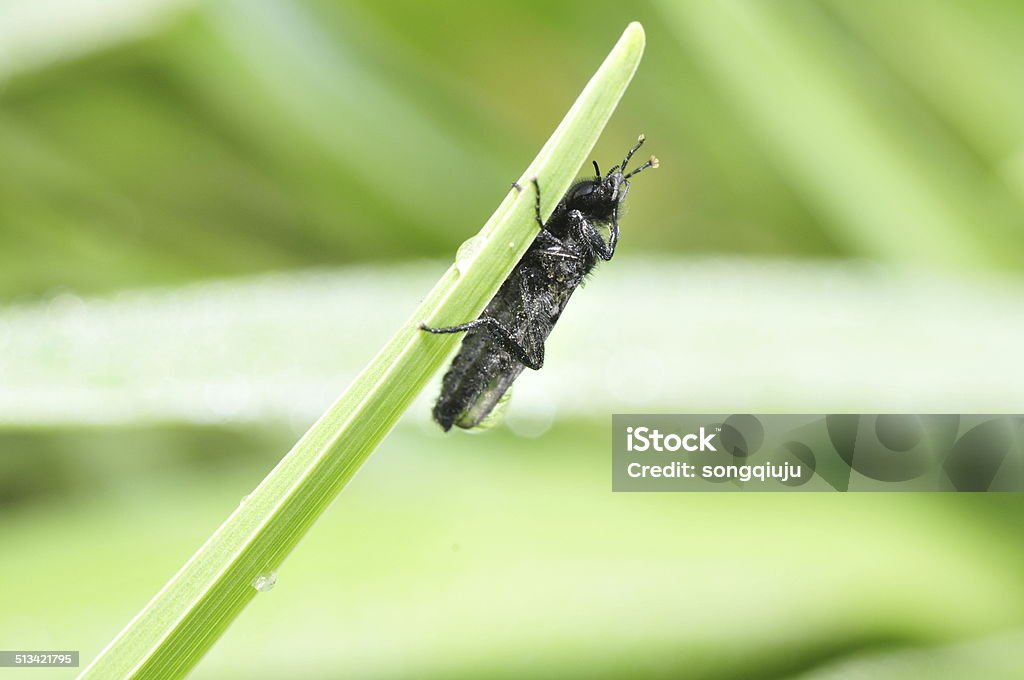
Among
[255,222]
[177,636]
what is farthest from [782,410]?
[255,222]

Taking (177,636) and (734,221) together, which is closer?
(177,636)

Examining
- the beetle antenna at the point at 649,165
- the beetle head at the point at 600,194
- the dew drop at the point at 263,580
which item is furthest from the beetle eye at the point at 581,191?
the dew drop at the point at 263,580

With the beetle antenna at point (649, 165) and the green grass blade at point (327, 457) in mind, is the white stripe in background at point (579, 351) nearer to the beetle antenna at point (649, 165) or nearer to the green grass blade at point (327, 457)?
the beetle antenna at point (649, 165)

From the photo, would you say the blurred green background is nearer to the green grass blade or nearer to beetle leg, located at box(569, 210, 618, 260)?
beetle leg, located at box(569, 210, 618, 260)

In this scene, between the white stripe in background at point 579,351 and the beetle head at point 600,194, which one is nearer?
the white stripe in background at point 579,351

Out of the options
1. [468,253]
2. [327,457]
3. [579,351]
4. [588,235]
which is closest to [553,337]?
[579,351]

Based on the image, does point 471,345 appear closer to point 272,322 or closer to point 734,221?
point 272,322
